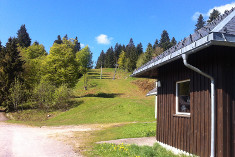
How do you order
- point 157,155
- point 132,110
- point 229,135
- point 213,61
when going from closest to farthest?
point 229,135 < point 213,61 < point 157,155 < point 132,110

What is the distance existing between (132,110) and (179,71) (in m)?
18.0

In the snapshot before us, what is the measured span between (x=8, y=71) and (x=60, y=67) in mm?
8156

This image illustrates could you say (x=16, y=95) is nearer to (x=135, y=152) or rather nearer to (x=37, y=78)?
(x=37, y=78)

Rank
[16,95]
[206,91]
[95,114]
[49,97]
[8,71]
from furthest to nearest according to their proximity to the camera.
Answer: [8,71] < [49,97] < [16,95] < [95,114] < [206,91]

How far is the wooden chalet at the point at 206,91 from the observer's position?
14.5 ft

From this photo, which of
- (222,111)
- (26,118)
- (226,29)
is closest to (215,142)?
(222,111)

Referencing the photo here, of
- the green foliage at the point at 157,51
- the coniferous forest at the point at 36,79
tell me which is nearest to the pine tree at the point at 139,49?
the green foliage at the point at 157,51

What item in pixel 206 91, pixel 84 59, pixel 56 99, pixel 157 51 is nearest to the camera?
pixel 206 91

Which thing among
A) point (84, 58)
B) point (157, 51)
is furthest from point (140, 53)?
point (84, 58)

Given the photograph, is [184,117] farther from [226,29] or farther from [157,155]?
[226,29]

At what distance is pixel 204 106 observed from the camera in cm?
518

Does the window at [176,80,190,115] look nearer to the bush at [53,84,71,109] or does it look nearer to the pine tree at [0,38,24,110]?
→ the bush at [53,84,71,109]

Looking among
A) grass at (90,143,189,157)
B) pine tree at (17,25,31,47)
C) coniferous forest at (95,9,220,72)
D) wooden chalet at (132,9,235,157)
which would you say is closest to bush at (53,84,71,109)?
grass at (90,143,189,157)

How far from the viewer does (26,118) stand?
24.7 metres
